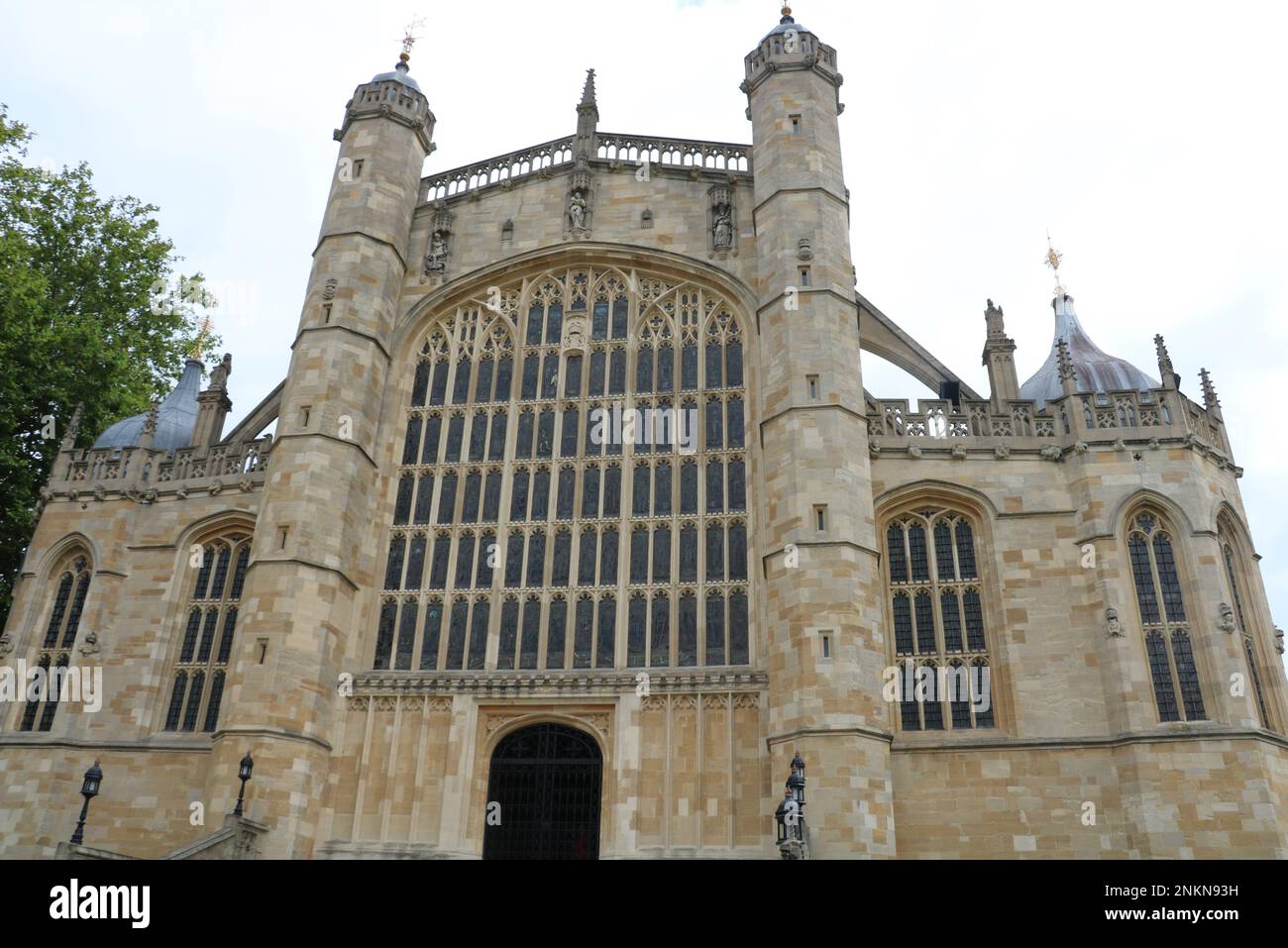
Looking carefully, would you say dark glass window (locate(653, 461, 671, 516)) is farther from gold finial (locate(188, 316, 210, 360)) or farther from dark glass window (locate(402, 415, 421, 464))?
gold finial (locate(188, 316, 210, 360))

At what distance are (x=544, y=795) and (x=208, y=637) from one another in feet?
25.5

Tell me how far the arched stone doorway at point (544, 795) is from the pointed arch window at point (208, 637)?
220 inches

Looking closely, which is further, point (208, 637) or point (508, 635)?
point (208, 637)

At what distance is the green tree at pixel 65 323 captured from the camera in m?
24.6

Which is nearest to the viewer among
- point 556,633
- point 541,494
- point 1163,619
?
point 1163,619

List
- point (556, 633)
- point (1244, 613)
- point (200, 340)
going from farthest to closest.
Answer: point (200, 340)
point (556, 633)
point (1244, 613)

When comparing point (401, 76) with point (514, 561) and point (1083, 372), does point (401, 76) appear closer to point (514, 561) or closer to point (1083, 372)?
point (514, 561)

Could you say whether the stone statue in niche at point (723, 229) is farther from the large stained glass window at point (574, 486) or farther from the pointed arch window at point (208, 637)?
the pointed arch window at point (208, 637)

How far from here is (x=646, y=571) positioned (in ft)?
63.2

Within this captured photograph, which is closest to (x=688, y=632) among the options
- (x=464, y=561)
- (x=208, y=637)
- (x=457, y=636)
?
(x=457, y=636)

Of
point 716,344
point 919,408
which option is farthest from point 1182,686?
point 716,344

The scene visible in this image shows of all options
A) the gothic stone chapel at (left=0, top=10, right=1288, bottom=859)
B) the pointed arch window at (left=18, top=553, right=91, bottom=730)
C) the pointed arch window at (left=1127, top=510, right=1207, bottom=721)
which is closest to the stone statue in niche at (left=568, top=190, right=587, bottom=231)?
the gothic stone chapel at (left=0, top=10, right=1288, bottom=859)
